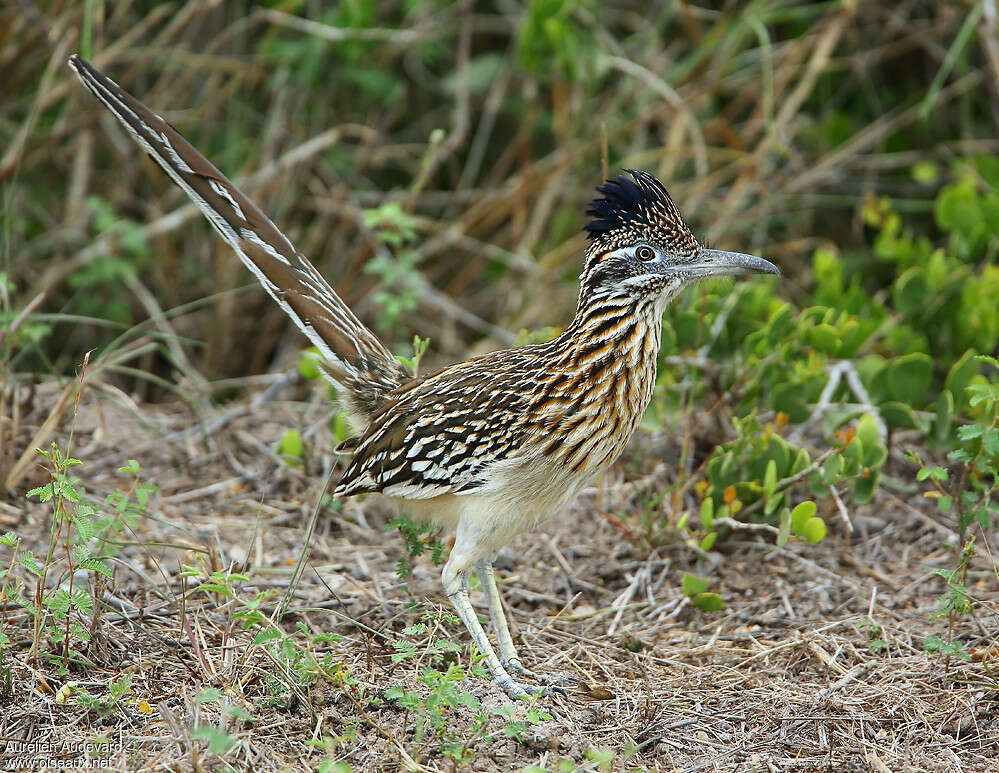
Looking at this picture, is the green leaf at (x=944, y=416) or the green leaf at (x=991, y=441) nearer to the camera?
the green leaf at (x=991, y=441)

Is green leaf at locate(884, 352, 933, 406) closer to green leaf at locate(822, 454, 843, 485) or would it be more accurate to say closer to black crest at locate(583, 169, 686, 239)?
green leaf at locate(822, 454, 843, 485)

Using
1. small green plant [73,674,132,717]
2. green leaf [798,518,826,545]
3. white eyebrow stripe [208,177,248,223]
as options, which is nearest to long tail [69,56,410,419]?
white eyebrow stripe [208,177,248,223]

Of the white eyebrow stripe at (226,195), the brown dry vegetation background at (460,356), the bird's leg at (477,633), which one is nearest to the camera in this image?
the brown dry vegetation background at (460,356)

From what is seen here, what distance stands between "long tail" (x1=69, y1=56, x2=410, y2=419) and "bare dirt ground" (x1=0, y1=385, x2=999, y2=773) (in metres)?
0.72

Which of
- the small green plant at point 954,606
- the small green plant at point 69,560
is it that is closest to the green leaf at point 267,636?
the small green plant at point 69,560

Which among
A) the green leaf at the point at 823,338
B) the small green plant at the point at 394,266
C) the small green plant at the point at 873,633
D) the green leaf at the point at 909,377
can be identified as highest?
the small green plant at the point at 394,266

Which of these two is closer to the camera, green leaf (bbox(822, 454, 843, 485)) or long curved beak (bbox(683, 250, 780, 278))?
long curved beak (bbox(683, 250, 780, 278))

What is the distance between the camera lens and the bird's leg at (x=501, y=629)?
4.24 metres

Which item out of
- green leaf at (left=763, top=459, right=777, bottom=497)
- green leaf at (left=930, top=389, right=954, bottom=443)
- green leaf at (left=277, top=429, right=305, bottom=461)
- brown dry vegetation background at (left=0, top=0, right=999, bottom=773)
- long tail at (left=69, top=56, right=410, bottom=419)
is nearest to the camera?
brown dry vegetation background at (left=0, top=0, right=999, bottom=773)

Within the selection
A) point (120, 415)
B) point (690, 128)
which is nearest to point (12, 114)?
point (120, 415)

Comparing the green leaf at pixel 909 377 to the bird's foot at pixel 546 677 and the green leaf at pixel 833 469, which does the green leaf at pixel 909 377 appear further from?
the bird's foot at pixel 546 677

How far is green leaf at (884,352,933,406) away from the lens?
202 inches

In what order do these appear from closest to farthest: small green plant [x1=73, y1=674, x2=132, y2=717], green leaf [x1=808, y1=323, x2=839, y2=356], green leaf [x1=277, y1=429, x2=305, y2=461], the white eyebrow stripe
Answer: small green plant [x1=73, y1=674, x2=132, y2=717], the white eyebrow stripe, green leaf [x1=808, y1=323, x2=839, y2=356], green leaf [x1=277, y1=429, x2=305, y2=461]

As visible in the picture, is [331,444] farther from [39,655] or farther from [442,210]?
[442,210]
